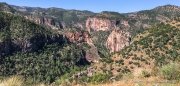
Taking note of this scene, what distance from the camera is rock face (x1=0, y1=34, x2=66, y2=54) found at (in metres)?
130

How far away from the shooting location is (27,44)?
14325 cm

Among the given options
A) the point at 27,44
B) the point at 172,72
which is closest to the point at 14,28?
the point at 27,44

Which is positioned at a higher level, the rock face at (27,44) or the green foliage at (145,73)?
the green foliage at (145,73)

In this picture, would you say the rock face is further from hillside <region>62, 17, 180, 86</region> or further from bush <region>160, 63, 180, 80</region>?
bush <region>160, 63, 180, 80</region>

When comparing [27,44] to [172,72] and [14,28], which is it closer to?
[14,28]

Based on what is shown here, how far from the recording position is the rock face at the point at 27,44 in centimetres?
13012

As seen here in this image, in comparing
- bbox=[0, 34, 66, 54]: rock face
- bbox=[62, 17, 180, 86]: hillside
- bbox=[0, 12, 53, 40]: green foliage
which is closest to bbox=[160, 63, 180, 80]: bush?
bbox=[62, 17, 180, 86]: hillside

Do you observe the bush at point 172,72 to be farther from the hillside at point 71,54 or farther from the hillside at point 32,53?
the hillside at point 32,53

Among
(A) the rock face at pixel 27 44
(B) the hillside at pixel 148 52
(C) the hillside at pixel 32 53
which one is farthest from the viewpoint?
(A) the rock face at pixel 27 44

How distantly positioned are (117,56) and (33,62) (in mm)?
66762

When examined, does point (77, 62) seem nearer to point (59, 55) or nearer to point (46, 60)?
point (59, 55)

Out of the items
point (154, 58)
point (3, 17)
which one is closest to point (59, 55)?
point (3, 17)

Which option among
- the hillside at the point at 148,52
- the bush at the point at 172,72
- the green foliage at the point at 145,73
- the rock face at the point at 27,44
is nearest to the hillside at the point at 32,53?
the rock face at the point at 27,44

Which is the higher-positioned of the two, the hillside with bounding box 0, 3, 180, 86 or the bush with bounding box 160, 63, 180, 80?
the bush with bounding box 160, 63, 180, 80
